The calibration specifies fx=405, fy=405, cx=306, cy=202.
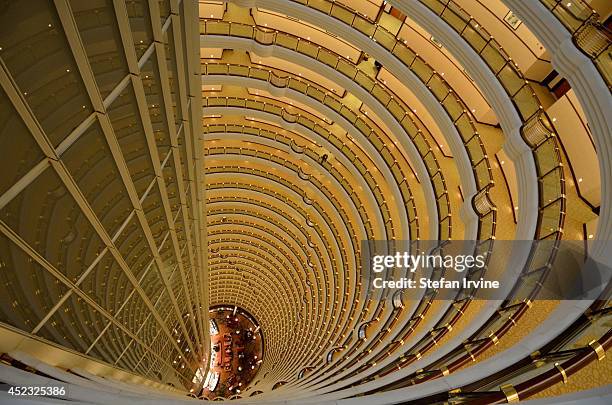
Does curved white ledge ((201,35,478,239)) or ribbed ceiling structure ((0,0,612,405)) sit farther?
curved white ledge ((201,35,478,239))

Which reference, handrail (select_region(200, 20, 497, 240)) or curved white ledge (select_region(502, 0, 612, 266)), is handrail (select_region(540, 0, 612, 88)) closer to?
curved white ledge (select_region(502, 0, 612, 266))

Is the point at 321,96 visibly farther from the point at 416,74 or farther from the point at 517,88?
the point at 517,88

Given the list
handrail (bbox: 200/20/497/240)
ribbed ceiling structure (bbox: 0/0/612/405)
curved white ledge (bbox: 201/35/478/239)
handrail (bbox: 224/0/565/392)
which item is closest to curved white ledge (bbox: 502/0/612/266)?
ribbed ceiling structure (bbox: 0/0/612/405)

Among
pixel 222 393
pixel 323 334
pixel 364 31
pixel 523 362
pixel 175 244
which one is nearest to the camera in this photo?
pixel 523 362

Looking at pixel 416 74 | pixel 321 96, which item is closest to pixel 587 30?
pixel 416 74

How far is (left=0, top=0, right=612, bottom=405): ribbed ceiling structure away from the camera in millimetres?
3881

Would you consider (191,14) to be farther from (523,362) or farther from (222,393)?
(222,393)

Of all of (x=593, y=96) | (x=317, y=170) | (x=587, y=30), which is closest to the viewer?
(x=593, y=96)

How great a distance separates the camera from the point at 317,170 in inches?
864

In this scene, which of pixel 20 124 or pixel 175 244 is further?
pixel 175 244

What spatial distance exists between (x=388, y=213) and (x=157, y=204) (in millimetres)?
11699

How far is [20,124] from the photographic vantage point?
10.6ft

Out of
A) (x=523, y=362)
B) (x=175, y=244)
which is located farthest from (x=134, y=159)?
(x=523, y=362)

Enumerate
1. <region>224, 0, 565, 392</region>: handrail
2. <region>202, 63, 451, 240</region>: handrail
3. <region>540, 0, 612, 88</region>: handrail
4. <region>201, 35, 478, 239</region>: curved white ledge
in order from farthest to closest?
<region>202, 63, 451, 240</region>: handrail → <region>201, 35, 478, 239</region>: curved white ledge → <region>224, 0, 565, 392</region>: handrail → <region>540, 0, 612, 88</region>: handrail
